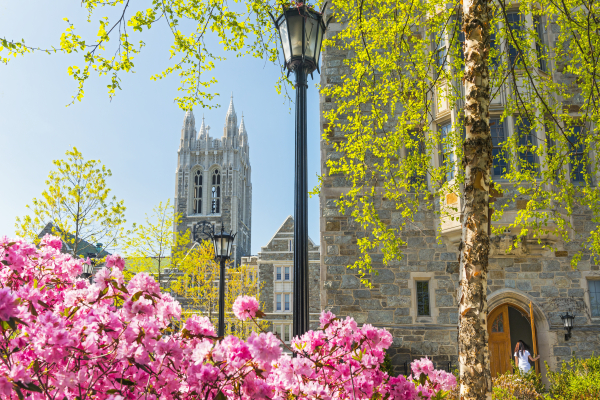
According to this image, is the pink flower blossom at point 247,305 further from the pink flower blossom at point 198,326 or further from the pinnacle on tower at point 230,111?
the pinnacle on tower at point 230,111

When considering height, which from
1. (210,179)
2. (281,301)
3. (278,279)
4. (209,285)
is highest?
(210,179)

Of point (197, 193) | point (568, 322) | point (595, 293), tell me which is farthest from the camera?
point (197, 193)

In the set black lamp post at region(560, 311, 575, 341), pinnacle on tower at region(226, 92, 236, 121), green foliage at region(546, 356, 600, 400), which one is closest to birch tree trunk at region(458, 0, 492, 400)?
green foliage at region(546, 356, 600, 400)

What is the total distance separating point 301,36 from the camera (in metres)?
4.19

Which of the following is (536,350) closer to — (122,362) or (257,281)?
(122,362)

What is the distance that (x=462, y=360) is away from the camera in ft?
10.6

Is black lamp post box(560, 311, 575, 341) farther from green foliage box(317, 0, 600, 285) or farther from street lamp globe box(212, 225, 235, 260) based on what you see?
street lamp globe box(212, 225, 235, 260)

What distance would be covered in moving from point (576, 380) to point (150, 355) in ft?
26.7

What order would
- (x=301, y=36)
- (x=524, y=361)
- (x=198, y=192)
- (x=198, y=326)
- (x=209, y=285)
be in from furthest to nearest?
(x=198, y=192) < (x=209, y=285) < (x=524, y=361) < (x=301, y=36) < (x=198, y=326)

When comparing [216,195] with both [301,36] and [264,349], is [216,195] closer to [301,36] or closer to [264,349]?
[301,36]

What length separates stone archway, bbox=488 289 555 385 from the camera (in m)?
9.20

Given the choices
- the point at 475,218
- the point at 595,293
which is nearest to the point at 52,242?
the point at 475,218

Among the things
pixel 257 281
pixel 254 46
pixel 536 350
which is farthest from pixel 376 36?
pixel 257 281

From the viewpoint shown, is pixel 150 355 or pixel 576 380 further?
pixel 576 380
